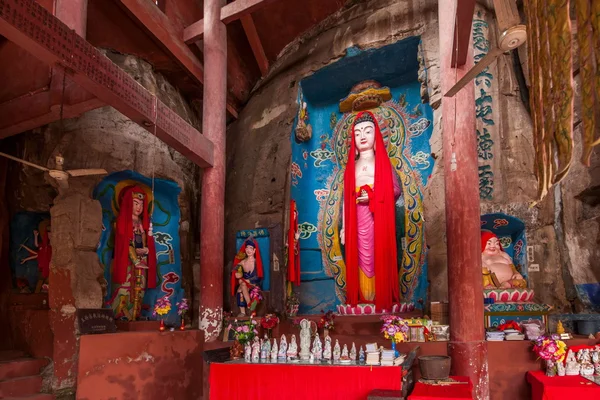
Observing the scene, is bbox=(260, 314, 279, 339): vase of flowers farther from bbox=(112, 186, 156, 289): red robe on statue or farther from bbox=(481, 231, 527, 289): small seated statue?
bbox=(481, 231, 527, 289): small seated statue

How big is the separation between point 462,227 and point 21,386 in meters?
6.04

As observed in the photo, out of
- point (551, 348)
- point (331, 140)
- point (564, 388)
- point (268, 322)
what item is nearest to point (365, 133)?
point (331, 140)

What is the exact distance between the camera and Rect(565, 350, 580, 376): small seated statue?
5.14 metres

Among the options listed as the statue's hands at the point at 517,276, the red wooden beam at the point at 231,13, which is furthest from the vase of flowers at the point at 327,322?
the red wooden beam at the point at 231,13

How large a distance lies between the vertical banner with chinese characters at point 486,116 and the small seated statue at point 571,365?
257 centimetres

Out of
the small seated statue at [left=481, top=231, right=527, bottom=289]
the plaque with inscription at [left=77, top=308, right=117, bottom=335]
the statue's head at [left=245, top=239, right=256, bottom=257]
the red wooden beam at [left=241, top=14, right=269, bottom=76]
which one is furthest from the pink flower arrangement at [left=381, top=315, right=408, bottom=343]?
the red wooden beam at [left=241, top=14, right=269, bottom=76]

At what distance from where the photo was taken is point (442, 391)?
450cm

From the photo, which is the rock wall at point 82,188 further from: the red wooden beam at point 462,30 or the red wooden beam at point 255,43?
the red wooden beam at point 462,30

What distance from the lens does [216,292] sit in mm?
7445

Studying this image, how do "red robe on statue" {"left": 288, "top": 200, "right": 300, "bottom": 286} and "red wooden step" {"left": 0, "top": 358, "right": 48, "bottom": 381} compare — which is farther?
"red robe on statue" {"left": 288, "top": 200, "right": 300, "bottom": 286}

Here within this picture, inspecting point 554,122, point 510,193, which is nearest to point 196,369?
point 510,193

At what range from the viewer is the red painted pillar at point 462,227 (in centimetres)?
551

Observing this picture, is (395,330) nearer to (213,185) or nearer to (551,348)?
(551,348)

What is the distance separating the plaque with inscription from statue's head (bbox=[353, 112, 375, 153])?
492 centimetres
